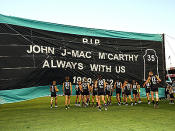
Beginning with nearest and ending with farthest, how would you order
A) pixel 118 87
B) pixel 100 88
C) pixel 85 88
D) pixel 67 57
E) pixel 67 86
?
pixel 100 88
pixel 67 86
pixel 67 57
pixel 85 88
pixel 118 87

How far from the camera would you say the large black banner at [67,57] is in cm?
1079

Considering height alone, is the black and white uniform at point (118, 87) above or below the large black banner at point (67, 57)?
below

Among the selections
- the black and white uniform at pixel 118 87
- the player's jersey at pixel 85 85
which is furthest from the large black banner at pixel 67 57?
the black and white uniform at pixel 118 87

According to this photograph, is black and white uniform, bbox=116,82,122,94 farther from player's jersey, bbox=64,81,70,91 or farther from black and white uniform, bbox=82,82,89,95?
player's jersey, bbox=64,81,70,91

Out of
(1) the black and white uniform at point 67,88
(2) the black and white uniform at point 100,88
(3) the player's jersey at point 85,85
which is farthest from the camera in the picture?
(3) the player's jersey at point 85,85

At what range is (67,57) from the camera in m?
12.7

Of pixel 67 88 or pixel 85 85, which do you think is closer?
pixel 67 88

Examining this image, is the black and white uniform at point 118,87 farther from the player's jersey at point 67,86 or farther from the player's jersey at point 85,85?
the player's jersey at point 67,86

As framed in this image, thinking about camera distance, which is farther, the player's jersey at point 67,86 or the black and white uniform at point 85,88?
the black and white uniform at point 85,88

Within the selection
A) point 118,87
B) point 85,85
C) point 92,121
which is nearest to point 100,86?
point 85,85

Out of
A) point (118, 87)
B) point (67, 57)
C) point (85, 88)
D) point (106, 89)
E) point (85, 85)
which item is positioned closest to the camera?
point (67, 57)

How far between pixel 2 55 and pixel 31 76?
1.80 meters

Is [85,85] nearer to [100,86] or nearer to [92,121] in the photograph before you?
[100,86]

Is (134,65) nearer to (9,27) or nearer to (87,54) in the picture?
(87,54)
